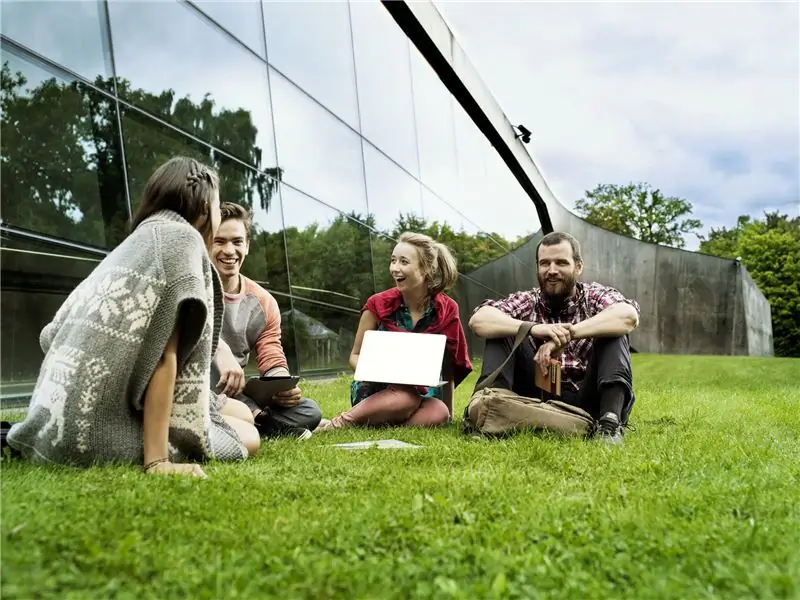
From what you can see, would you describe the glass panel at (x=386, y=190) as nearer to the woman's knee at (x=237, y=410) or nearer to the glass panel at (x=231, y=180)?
the glass panel at (x=231, y=180)

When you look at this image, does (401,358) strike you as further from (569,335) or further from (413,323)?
(569,335)

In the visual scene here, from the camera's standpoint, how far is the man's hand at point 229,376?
4074 millimetres

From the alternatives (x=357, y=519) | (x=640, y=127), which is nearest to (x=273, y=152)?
(x=357, y=519)

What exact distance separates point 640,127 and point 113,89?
7907cm

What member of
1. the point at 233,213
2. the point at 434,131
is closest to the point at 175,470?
the point at 233,213

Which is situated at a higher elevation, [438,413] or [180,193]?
[180,193]

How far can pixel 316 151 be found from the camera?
40.0ft

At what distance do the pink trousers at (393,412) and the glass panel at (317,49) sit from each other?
7.01 meters

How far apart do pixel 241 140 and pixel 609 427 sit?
22.7 ft

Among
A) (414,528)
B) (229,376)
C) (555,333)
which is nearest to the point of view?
(414,528)

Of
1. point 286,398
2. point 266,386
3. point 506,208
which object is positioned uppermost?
point 506,208

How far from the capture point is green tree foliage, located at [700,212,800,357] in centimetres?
5631

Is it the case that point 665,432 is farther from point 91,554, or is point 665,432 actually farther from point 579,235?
point 579,235

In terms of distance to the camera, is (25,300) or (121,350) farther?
(25,300)
